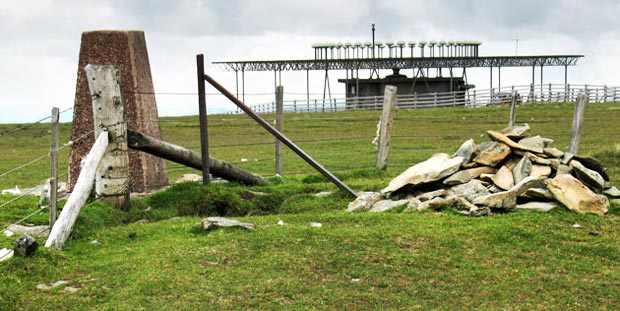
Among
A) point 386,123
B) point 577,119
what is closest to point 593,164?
Answer: point 577,119

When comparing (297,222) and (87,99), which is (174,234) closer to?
(297,222)

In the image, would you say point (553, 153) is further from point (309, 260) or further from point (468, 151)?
point (309, 260)

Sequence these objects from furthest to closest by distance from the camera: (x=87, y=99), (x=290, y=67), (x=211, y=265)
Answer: (x=290, y=67) → (x=87, y=99) → (x=211, y=265)

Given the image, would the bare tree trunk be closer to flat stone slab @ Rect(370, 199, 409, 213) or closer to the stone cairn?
the stone cairn

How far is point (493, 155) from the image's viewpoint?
10219 millimetres

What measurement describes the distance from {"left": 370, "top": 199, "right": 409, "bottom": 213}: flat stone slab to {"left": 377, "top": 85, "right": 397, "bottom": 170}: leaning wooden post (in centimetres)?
339

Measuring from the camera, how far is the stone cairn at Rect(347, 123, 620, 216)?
30.1 ft

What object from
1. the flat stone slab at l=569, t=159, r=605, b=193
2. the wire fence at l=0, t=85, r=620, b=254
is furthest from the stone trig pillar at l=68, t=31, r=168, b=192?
the flat stone slab at l=569, t=159, r=605, b=193

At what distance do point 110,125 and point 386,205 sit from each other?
3.63m

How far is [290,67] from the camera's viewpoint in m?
57.0

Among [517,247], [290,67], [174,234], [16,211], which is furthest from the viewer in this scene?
[290,67]

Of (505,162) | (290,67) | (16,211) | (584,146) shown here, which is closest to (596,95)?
(290,67)

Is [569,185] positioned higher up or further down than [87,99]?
further down

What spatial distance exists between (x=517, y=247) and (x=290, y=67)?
1968 inches
